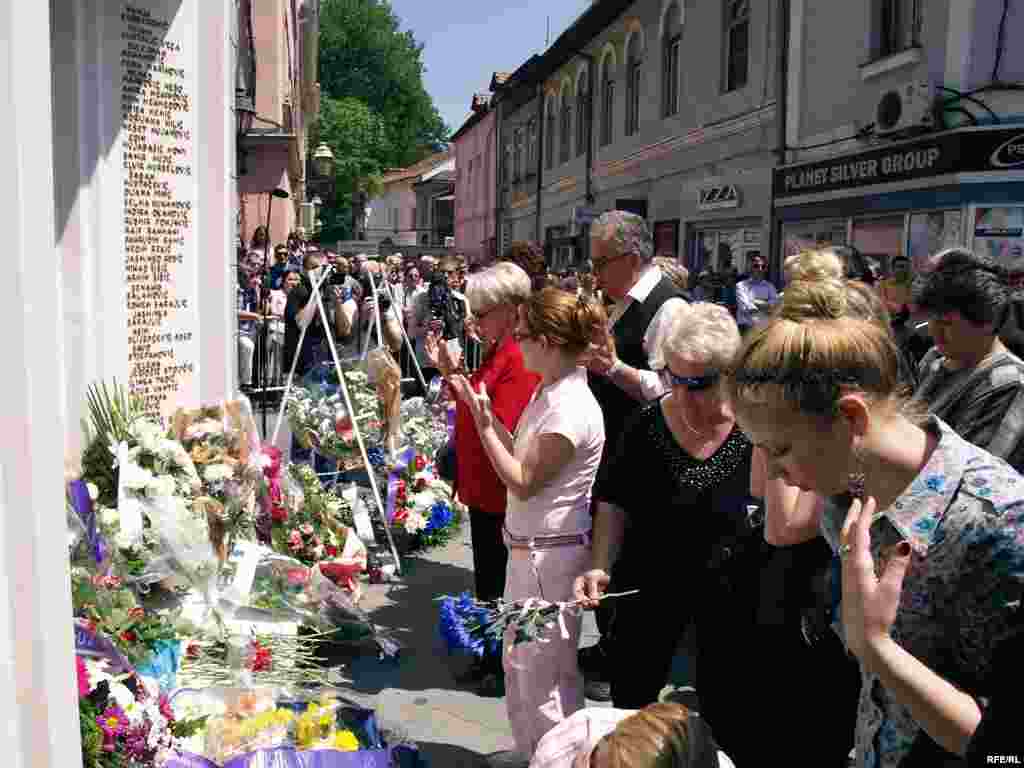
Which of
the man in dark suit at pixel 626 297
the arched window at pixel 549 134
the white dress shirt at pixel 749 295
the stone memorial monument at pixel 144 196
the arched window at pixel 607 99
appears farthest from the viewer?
the arched window at pixel 549 134

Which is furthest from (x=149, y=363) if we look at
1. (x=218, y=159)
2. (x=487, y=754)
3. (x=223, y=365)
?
(x=487, y=754)

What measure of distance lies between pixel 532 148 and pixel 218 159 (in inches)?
1173

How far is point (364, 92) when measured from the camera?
2341 inches

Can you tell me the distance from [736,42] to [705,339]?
15649 millimetres

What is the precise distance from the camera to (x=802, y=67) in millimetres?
14375

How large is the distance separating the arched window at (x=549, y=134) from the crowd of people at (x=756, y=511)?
27.3 meters

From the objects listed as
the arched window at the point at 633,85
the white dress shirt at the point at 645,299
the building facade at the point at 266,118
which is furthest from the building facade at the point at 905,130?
the arched window at the point at 633,85

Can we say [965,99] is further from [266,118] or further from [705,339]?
[266,118]

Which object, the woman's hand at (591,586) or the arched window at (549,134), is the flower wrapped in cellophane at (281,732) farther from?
the arched window at (549,134)

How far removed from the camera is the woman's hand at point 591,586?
116 inches

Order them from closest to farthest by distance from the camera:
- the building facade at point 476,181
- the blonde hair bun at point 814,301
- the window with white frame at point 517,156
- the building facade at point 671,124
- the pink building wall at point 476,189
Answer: the blonde hair bun at point 814,301 → the building facade at point 671,124 → the window with white frame at point 517,156 → the building facade at point 476,181 → the pink building wall at point 476,189

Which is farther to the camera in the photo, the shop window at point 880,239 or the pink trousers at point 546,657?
the shop window at point 880,239

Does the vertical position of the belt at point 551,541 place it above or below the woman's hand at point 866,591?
below

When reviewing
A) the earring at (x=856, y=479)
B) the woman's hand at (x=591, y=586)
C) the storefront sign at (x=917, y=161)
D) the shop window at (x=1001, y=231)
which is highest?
the storefront sign at (x=917, y=161)
